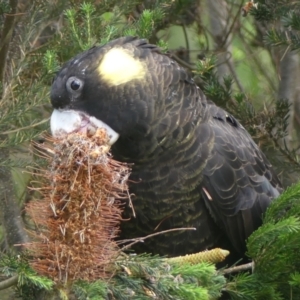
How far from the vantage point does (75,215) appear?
1478mm

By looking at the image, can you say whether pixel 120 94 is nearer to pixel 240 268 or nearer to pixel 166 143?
pixel 166 143

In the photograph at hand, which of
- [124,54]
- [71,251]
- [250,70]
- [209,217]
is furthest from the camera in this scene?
[250,70]

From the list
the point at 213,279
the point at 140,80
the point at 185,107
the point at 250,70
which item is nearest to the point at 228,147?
the point at 185,107

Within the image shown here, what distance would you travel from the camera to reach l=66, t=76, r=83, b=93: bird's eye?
2.19 metres

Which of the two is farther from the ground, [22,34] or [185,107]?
[22,34]

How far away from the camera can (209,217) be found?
2.45m

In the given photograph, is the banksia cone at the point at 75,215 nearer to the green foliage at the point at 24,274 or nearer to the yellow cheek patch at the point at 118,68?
the green foliage at the point at 24,274

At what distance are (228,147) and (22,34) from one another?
36.7 inches

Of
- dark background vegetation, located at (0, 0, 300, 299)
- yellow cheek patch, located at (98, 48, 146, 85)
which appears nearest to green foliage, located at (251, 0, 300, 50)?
dark background vegetation, located at (0, 0, 300, 299)

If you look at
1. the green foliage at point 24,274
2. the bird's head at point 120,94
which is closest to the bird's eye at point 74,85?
the bird's head at point 120,94

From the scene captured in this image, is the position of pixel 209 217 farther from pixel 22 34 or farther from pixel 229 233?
pixel 22 34

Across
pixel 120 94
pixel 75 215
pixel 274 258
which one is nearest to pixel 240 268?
pixel 274 258

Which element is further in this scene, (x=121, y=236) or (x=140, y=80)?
(x=121, y=236)

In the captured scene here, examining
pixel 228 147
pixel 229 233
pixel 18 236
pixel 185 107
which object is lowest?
pixel 229 233
